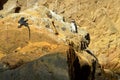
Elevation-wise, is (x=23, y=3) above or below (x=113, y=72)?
above

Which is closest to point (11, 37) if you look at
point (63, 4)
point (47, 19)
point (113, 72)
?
point (47, 19)

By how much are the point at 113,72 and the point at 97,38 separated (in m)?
4.56

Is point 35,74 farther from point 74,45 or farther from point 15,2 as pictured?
point 15,2

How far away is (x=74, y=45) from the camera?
10891 mm

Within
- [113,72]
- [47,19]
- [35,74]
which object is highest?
[47,19]

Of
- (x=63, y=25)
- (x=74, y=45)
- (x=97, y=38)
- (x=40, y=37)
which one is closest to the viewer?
(x=40, y=37)

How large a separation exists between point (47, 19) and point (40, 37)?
1.46 metres

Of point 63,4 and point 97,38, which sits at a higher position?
point 63,4

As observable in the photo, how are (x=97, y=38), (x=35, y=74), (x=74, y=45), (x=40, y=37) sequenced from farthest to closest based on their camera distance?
(x=97, y=38) → (x=74, y=45) → (x=40, y=37) → (x=35, y=74)

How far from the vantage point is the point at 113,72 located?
564 inches

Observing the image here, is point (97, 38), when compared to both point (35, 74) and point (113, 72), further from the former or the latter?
point (35, 74)

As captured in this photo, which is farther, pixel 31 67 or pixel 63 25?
pixel 63 25

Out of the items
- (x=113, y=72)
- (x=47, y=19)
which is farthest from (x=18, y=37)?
(x=113, y=72)

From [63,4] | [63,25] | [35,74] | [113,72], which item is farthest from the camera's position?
[63,4]
